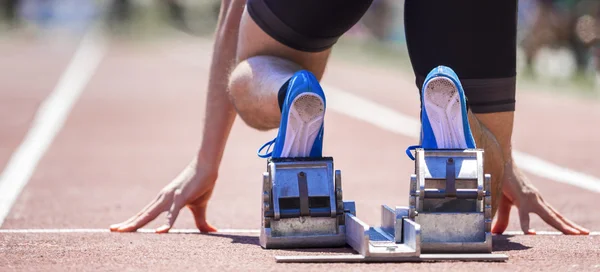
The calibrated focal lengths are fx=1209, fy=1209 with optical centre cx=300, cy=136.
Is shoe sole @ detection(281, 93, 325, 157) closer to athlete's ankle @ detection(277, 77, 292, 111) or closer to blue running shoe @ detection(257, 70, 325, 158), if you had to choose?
blue running shoe @ detection(257, 70, 325, 158)

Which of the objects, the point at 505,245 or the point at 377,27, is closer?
the point at 505,245

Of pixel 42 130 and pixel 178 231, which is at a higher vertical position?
pixel 42 130

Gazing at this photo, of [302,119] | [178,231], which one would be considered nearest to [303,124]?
[302,119]

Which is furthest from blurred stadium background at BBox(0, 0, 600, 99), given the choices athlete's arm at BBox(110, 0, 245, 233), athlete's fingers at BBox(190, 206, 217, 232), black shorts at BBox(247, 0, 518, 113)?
black shorts at BBox(247, 0, 518, 113)

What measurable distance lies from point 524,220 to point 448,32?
90cm

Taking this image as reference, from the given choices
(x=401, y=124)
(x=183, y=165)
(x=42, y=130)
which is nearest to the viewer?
(x=183, y=165)

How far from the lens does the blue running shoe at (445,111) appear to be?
370cm

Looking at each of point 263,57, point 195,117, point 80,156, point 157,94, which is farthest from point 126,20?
point 263,57

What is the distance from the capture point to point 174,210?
4.84 metres

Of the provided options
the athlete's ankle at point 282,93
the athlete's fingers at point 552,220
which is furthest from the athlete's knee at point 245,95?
the athlete's fingers at point 552,220

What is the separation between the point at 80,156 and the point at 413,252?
6.25m

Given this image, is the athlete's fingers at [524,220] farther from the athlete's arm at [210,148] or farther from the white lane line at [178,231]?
the athlete's arm at [210,148]

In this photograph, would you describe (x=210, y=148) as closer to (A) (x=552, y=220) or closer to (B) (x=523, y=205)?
(B) (x=523, y=205)

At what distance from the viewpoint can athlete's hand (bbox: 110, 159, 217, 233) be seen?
4848 millimetres
